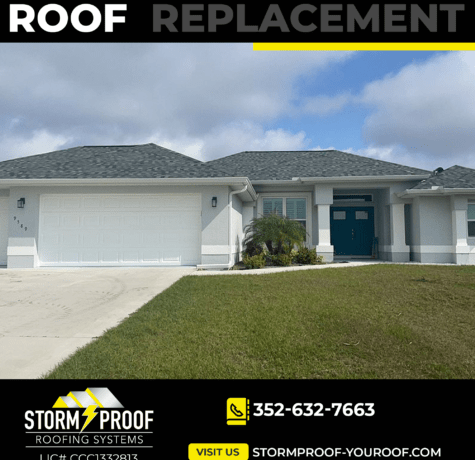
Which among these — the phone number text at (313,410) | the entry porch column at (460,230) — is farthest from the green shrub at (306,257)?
the phone number text at (313,410)

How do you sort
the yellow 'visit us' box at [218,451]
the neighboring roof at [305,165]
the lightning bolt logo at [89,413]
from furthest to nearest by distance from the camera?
the neighboring roof at [305,165]
the lightning bolt logo at [89,413]
the yellow 'visit us' box at [218,451]

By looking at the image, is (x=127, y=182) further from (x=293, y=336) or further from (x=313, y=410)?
(x=313, y=410)

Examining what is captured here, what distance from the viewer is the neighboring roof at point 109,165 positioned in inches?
447

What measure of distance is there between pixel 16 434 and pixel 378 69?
28.9ft

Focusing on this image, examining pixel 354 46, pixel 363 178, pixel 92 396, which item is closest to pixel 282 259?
pixel 363 178

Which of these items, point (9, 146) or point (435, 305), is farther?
point (9, 146)

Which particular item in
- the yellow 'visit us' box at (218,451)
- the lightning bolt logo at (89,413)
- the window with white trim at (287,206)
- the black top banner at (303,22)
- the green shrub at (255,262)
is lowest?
the yellow 'visit us' box at (218,451)

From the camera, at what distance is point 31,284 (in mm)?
8117

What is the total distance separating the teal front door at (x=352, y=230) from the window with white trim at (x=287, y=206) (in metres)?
2.08

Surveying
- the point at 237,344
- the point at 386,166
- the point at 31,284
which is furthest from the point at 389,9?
the point at 386,166

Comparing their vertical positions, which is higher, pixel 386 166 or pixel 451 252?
pixel 386 166

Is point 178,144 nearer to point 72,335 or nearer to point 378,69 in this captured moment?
point 378,69

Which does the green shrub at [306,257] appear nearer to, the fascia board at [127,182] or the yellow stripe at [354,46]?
the fascia board at [127,182]

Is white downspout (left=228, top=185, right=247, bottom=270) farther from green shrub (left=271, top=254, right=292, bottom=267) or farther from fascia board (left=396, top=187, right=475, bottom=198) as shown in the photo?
fascia board (left=396, top=187, right=475, bottom=198)
